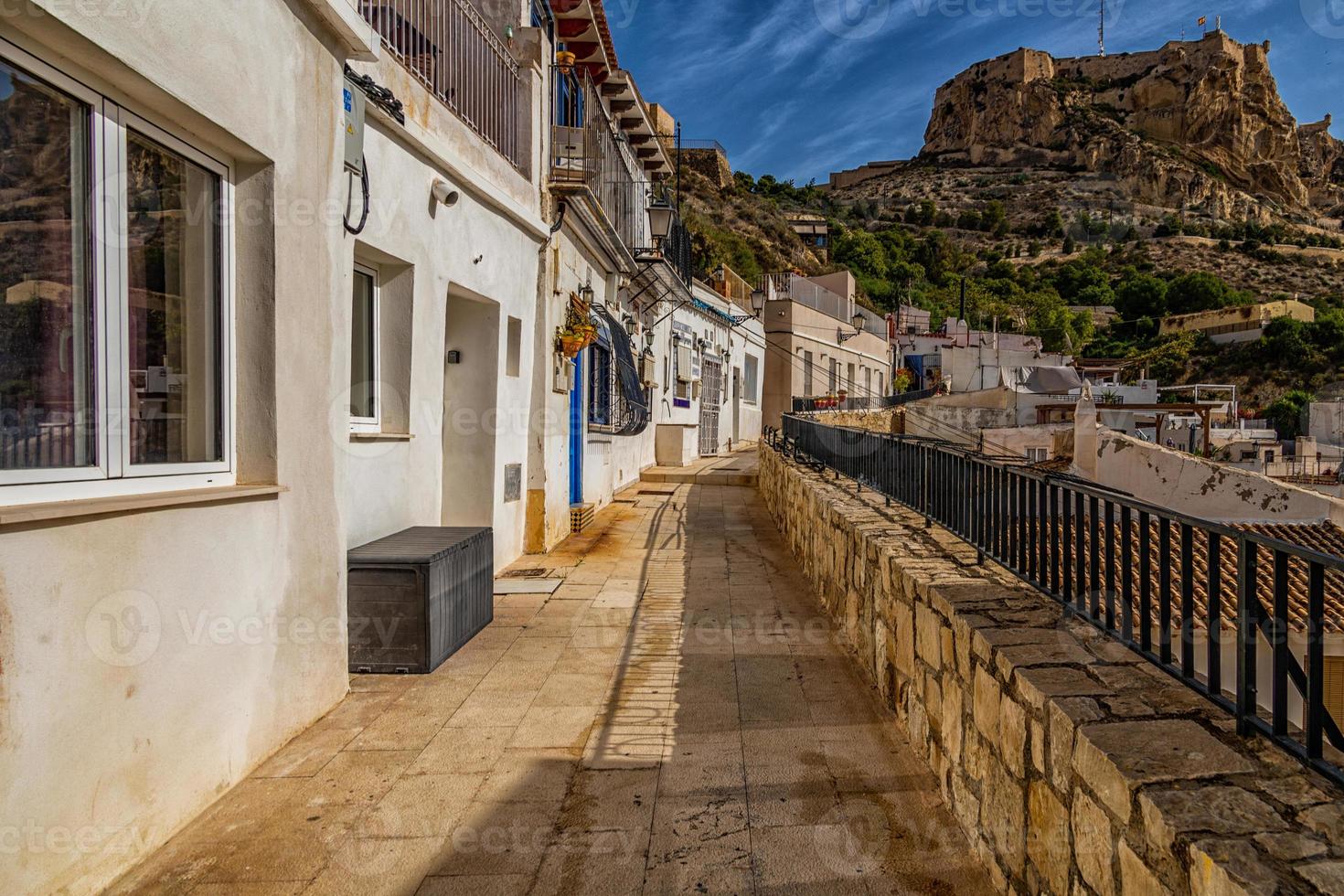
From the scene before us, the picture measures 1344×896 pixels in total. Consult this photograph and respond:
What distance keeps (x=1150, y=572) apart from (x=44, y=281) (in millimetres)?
3907

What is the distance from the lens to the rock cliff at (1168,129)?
100 meters

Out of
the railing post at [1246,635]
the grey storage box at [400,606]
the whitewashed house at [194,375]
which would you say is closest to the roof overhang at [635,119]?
the whitewashed house at [194,375]

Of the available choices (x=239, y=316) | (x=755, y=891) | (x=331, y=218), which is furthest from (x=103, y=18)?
(x=755, y=891)

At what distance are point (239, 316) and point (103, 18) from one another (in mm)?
1200

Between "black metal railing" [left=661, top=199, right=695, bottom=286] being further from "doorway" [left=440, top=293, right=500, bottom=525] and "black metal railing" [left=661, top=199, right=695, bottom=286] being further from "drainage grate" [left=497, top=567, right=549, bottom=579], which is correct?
"drainage grate" [left=497, top=567, right=549, bottom=579]

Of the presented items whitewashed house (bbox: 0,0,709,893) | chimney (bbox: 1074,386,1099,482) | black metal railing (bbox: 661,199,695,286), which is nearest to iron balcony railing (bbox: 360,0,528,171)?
whitewashed house (bbox: 0,0,709,893)

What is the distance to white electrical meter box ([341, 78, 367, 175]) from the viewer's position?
4152 mm

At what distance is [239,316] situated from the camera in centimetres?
335

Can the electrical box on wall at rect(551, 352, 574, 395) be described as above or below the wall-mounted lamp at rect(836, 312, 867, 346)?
below

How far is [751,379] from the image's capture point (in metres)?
25.8

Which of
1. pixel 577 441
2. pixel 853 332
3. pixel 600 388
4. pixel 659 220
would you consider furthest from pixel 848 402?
pixel 577 441

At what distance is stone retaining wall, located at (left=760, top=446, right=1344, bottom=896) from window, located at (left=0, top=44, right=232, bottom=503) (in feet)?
10.0

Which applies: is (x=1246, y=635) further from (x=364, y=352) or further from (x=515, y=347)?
(x=515, y=347)

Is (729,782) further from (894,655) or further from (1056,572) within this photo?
(1056,572)
